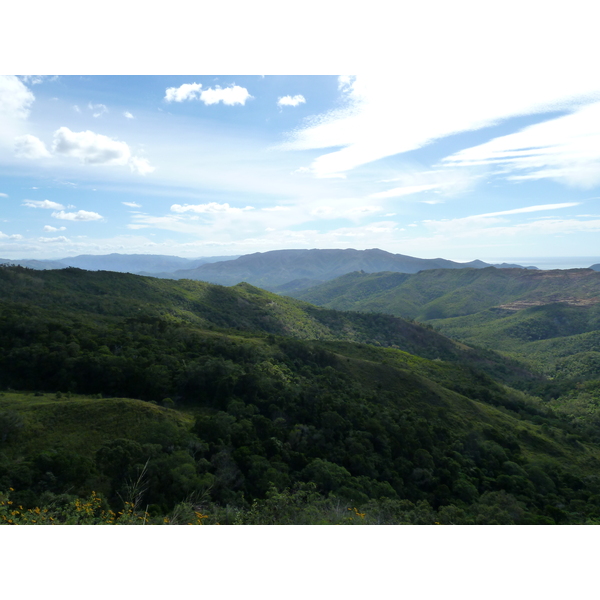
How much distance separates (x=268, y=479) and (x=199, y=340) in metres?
23.3

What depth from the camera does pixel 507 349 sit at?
438 feet

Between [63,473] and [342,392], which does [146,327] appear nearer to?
[342,392]

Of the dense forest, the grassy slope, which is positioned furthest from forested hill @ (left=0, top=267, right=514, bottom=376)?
the grassy slope

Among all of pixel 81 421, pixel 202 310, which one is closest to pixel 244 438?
pixel 81 421

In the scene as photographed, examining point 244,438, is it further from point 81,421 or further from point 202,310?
point 202,310

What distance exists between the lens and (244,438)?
76.6 ft

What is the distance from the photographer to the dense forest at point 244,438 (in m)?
15.5

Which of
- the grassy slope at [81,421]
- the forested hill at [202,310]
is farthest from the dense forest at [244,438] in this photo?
the forested hill at [202,310]

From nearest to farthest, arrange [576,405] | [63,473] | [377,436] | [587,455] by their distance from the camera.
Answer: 1. [63,473]
2. [377,436]
3. [587,455]
4. [576,405]

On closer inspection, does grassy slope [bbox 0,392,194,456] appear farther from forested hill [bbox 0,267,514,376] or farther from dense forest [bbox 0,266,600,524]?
forested hill [bbox 0,267,514,376]

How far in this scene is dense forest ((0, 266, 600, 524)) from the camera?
1553cm

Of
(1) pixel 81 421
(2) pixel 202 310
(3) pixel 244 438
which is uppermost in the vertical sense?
(2) pixel 202 310

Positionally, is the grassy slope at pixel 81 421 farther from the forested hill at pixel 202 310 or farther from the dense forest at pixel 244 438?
the forested hill at pixel 202 310

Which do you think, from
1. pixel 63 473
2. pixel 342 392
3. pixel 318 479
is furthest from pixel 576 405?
pixel 63 473
